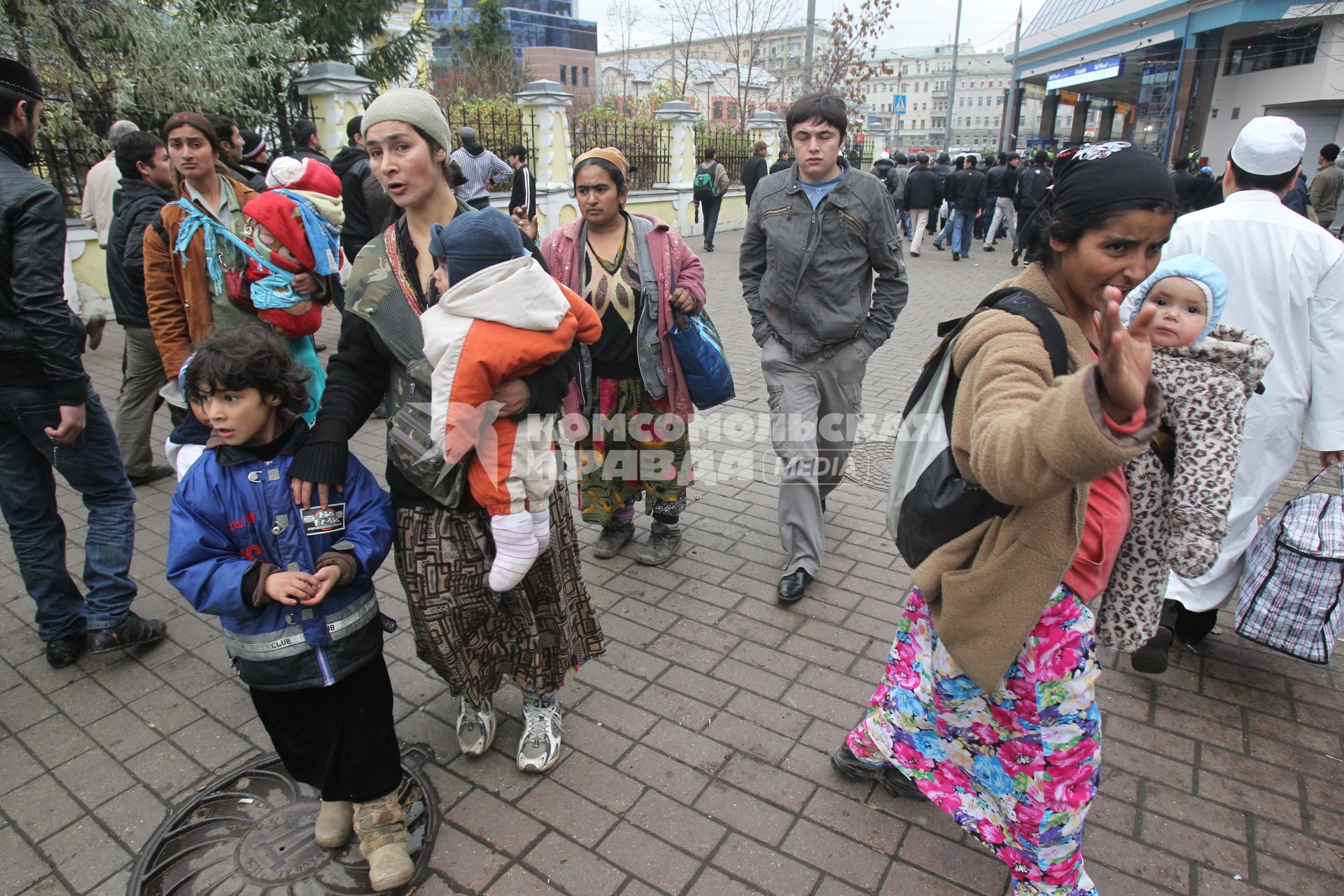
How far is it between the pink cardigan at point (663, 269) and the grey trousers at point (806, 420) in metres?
0.48

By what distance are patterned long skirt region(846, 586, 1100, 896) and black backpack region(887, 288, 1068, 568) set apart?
0.85 feet

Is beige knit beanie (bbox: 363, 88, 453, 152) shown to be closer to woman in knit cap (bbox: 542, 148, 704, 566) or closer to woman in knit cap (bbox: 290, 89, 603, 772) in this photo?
woman in knit cap (bbox: 290, 89, 603, 772)

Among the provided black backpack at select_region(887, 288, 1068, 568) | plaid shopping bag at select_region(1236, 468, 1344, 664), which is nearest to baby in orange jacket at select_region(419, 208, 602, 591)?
black backpack at select_region(887, 288, 1068, 568)

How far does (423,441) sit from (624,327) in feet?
5.20

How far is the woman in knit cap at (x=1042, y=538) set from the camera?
3.98 ft

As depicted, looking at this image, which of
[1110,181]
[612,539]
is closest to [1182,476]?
[1110,181]

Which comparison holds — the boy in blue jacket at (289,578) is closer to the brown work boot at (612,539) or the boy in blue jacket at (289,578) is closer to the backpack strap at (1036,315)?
the backpack strap at (1036,315)

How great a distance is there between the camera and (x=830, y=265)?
362 centimetres

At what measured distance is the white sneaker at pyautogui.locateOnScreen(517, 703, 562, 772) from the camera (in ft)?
8.55

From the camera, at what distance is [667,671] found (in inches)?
124

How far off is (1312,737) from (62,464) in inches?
188

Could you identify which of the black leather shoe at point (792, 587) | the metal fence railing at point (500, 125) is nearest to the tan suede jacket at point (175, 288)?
the black leather shoe at point (792, 587)

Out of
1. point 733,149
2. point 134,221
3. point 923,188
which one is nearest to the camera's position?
point 134,221

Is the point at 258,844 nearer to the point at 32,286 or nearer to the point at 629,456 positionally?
the point at 32,286
